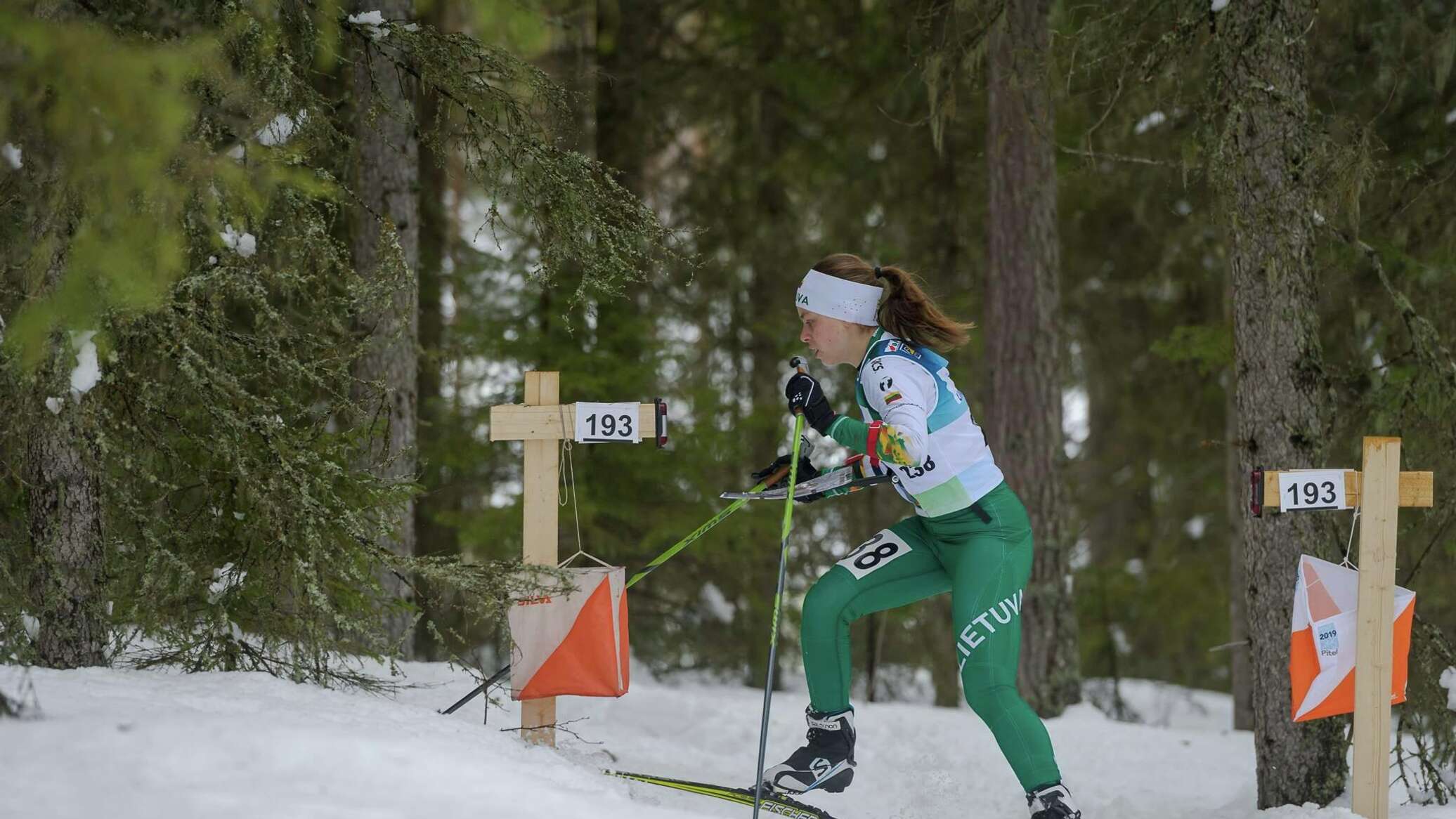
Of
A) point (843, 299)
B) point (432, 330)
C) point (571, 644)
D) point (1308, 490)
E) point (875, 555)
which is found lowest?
point (571, 644)

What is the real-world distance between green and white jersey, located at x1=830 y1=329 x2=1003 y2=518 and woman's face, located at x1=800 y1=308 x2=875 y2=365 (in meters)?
0.14

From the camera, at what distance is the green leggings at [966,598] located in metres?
4.37

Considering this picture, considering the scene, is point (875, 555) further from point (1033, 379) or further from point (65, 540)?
point (1033, 379)

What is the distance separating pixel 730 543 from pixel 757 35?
4543 mm

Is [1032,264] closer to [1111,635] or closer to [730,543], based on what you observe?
[730,543]

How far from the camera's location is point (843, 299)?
4.69 metres

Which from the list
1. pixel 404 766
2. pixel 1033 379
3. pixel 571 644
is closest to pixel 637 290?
pixel 1033 379

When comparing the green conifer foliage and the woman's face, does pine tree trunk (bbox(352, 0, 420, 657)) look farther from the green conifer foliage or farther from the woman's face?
the woman's face

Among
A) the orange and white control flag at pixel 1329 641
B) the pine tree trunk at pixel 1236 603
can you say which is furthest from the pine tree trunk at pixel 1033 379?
the orange and white control flag at pixel 1329 641

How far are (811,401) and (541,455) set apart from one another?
49.4 inches

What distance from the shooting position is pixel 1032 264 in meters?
8.52

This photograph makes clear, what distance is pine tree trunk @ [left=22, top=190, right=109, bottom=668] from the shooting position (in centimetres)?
437

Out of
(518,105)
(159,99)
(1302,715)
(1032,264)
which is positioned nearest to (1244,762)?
(1302,715)

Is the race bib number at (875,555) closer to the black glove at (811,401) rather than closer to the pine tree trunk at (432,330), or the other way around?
the black glove at (811,401)
